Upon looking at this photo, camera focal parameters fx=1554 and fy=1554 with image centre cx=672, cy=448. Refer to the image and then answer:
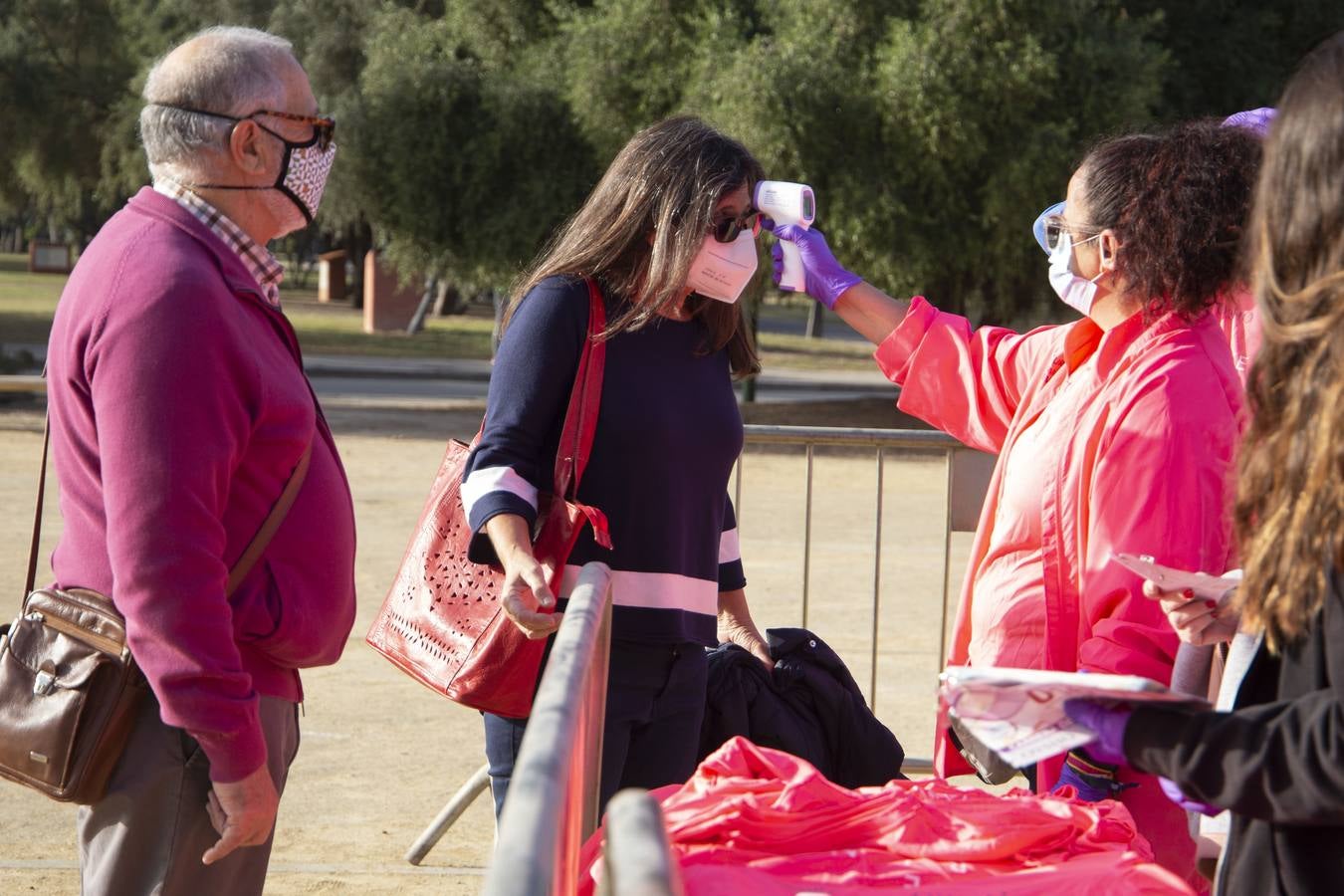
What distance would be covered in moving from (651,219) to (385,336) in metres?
30.8

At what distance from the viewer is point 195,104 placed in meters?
2.48

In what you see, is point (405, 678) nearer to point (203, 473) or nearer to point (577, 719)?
point (203, 473)

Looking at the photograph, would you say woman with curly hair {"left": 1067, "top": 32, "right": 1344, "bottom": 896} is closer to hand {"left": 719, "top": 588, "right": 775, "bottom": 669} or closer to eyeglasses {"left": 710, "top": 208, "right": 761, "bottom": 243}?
eyeglasses {"left": 710, "top": 208, "right": 761, "bottom": 243}

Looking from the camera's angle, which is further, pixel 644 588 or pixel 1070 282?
pixel 1070 282

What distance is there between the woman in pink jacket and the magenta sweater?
4.31 ft

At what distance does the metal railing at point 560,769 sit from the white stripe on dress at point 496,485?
41 cm

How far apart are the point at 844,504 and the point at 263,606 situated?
10574mm

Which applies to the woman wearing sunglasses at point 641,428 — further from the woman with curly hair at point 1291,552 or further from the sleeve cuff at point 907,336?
the woman with curly hair at point 1291,552

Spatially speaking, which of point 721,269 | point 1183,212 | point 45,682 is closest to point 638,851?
point 45,682

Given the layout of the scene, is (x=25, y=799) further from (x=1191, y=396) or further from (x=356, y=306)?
(x=356, y=306)

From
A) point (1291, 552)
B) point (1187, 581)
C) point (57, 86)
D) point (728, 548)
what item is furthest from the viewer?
point (57, 86)

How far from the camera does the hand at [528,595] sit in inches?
108

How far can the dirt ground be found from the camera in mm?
4723

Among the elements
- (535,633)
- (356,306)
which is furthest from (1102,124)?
(356,306)
